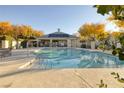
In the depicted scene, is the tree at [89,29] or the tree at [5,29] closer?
the tree at [5,29]

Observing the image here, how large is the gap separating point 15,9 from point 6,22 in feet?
10.7

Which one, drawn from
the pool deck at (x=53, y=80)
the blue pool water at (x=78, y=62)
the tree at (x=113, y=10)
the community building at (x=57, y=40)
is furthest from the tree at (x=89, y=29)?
the tree at (x=113, y=10)

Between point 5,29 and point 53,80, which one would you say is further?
point 5,29

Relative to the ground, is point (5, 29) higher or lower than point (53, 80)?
higher

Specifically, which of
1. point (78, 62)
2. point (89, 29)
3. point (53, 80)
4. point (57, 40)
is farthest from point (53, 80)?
point (57, 40)

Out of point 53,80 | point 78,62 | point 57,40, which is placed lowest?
point 78,62

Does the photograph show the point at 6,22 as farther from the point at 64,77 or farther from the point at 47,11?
the point at 64,77

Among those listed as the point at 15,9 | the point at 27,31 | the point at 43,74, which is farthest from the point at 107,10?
the point at 27,31

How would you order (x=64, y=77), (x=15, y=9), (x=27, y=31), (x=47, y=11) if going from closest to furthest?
(x=64, y=77), (x=47, y=11), (x=15, y=9), (x=27, y=31)

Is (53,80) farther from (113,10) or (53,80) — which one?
(113,10)

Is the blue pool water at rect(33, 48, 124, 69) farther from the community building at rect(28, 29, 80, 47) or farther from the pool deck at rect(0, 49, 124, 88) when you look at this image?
the community building at rect(28, 29, 80, 47)

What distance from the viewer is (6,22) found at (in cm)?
4162

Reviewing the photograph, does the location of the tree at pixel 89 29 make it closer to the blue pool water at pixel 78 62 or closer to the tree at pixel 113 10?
the blue pool water at pixel 78 62

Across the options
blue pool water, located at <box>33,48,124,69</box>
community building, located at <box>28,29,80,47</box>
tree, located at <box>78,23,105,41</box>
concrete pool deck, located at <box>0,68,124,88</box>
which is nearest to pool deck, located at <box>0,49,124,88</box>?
concrete pool deck, located at <box>0,68,124,88</box>
